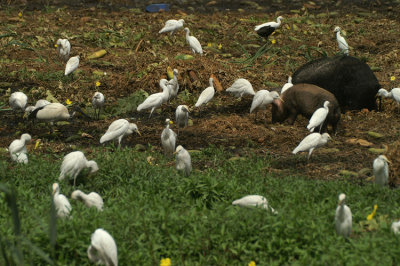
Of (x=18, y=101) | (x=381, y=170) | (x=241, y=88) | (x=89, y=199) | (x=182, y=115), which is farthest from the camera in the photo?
(x=241, y=88)

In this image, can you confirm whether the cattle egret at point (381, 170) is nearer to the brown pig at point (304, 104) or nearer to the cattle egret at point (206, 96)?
the brown pig at point (304, 104)

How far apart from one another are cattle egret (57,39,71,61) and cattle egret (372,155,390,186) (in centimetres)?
813

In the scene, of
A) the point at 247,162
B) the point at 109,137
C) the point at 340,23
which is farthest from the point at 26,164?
the point at 340,23

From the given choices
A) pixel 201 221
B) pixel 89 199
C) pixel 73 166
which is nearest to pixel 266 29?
pixel 73 166

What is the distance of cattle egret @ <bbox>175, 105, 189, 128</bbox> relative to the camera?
33.4ft

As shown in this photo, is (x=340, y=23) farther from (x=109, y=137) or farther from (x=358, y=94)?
(x=109, y=137)

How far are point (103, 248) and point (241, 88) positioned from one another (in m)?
6.93

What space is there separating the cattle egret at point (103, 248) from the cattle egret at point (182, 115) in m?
5.08

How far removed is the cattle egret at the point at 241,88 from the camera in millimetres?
11625

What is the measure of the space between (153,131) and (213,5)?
33.9 feet

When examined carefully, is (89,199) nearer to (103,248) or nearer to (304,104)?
(103,248)

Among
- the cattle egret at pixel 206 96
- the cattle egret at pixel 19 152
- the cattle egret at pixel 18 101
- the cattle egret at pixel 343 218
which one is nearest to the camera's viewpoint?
the cattle egret at pixel 343 218

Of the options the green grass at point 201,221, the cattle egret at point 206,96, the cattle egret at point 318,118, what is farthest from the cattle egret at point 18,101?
the cattle egret at point 318,118

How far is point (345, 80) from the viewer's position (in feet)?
37.6
